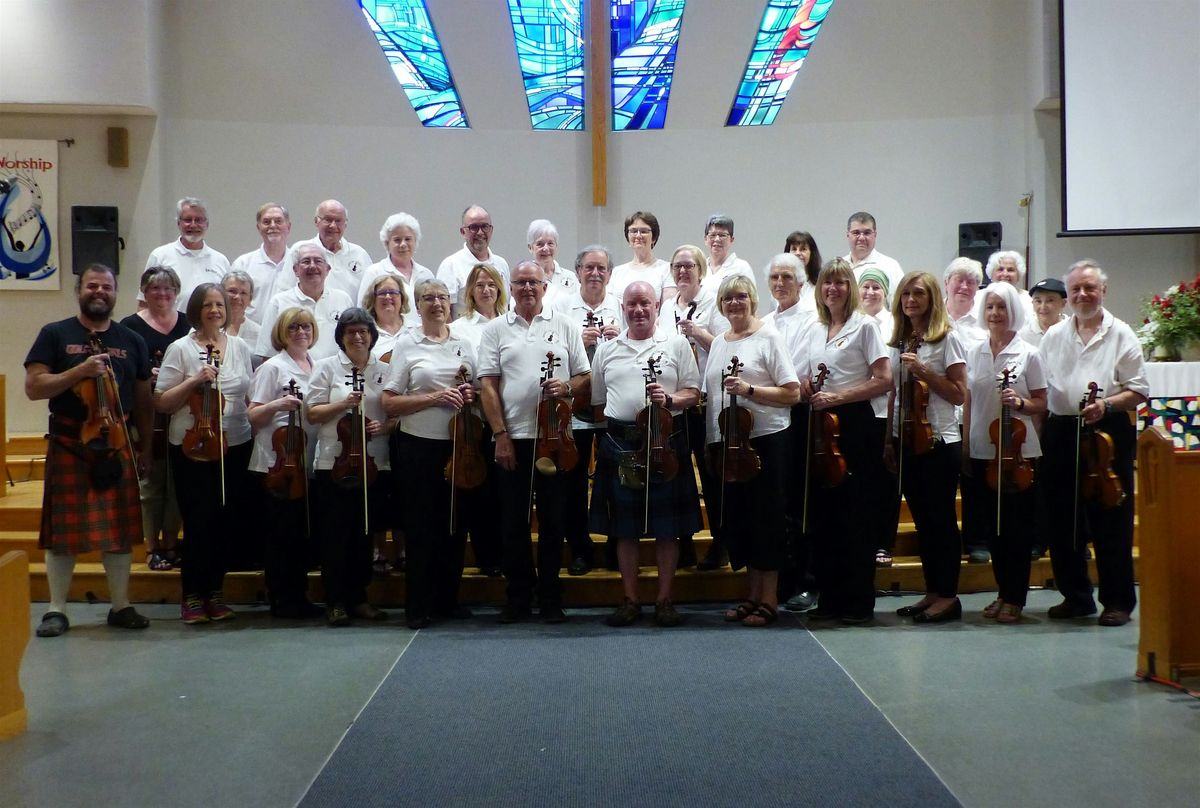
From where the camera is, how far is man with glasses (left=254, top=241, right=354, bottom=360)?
5.40 m

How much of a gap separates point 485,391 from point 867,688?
6.74 ft

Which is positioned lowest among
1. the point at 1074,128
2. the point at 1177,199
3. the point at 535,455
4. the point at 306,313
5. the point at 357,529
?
the point at 357,529

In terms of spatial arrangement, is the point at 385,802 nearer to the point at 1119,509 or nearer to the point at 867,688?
the point at 867,688

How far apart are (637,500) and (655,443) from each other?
269 millimetres

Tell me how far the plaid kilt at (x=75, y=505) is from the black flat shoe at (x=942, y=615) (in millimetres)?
3541

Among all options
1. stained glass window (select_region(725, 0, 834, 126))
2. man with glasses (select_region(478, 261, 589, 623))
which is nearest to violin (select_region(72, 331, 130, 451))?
man with glasses (select_region(478, 261, 589, 623))

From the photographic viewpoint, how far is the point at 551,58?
898cm

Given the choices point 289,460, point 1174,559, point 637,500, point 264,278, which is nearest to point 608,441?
point 637,500

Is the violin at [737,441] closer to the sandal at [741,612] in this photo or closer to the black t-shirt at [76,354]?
the sandal at [741,612]

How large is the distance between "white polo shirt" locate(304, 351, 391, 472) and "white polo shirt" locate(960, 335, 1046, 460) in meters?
2.67

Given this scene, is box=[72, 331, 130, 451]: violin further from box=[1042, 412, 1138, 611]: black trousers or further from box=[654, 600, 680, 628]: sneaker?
box=[1042, 412, 1138, 611]: black trousers

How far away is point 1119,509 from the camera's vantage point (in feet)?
14.9

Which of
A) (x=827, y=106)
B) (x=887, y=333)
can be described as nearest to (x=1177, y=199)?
(x=827, y=106)

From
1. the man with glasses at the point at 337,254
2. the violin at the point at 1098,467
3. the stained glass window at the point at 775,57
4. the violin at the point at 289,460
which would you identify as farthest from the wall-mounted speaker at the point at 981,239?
the violin at the point at 289,460
